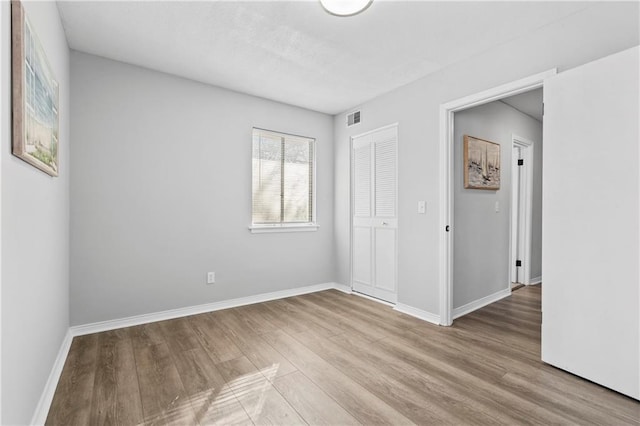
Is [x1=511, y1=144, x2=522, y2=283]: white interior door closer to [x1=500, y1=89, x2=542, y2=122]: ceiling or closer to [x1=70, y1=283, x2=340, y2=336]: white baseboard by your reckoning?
[x1=500, y1=89, x2=542, y2=122]: ceiling

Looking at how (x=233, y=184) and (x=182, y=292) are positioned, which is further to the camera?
(x=233, y=184)

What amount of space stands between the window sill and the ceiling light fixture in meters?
2.45

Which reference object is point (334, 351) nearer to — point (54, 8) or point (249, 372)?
point (249, 372)

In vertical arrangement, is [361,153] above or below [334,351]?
above

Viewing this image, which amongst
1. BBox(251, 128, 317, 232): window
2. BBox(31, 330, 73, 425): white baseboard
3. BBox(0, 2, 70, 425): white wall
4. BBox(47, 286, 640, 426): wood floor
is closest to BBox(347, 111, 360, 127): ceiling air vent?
BBox(251, 128, 317, 232): window

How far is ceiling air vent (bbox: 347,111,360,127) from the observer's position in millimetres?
4098

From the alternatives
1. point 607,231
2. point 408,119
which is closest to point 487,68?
point 408,119

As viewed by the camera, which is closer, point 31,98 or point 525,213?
point 31,98

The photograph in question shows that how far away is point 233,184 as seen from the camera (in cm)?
359

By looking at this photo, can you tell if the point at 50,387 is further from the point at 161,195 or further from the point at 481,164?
the point at 481,164

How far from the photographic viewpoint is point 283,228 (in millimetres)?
3990

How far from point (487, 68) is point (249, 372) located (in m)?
3.14

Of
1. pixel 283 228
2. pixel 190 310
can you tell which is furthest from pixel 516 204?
pixel 190 310

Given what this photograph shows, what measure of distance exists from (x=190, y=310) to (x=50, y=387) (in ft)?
4.87
